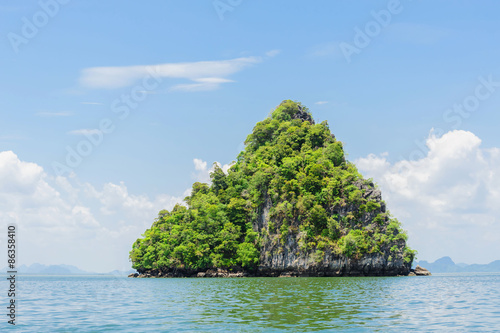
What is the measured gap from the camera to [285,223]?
78.9 m

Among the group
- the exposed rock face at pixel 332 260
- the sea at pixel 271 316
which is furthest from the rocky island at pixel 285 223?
the sea at pixel 271 316

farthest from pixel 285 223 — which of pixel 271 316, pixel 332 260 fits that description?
pixel 271 316

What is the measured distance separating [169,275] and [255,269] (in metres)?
18.6

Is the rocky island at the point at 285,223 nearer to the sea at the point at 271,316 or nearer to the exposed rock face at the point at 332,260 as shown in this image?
the exposed rock face at the point at 332,260

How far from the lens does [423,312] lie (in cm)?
2266

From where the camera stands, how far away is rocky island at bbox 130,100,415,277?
242 feet

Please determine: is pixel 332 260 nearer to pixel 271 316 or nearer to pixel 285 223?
pixel 285 223

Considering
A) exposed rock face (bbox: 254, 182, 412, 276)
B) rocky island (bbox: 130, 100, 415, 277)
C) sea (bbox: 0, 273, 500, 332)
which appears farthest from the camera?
rocky island (bbox: 130, 100, 415, 277)

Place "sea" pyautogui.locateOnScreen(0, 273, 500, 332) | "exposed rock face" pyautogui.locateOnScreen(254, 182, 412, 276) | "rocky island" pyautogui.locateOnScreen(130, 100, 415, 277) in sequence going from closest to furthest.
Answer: "sea" pyautogui.locateOnScreen(0, 273, 500, 332)
"exposed rock face" pyautogui.locateOnScreen(254, 182, 412, 276)
"rocky island" pyautogui.locateOnScreen(130, 100, 415, 277)

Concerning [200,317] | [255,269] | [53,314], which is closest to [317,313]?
[200,317]

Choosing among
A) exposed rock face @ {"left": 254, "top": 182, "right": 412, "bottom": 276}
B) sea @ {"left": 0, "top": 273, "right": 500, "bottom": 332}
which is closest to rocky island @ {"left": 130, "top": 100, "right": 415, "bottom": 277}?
exposed rock face @ {"left": 254, "top": 182, "right": 412, "bottom": 276}

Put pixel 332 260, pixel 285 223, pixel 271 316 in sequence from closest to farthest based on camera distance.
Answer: pixel 271 316 → pixel 332 260 → pixel 285 223

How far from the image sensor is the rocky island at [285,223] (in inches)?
2899

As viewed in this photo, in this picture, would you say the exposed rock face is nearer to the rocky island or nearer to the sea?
the rocky island
